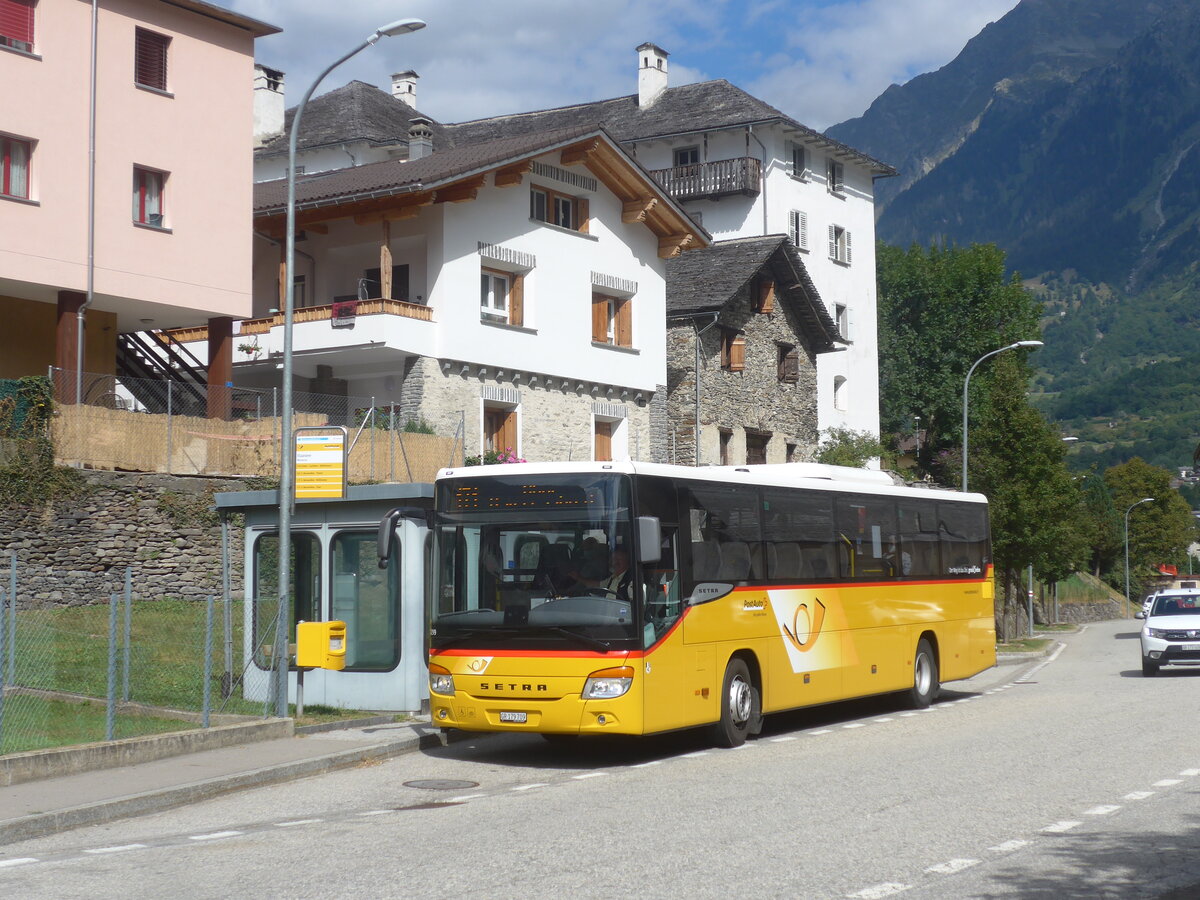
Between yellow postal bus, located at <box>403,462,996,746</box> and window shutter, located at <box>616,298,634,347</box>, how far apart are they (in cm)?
2399

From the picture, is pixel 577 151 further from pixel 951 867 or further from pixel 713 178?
pixel 951 867

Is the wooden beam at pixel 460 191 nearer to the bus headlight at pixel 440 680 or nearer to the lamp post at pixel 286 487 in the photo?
the lamp post at pixel 286 487

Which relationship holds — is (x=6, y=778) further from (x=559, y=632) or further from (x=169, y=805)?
(x=559, y=632)

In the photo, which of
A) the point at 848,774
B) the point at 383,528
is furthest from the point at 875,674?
the point at 383,528

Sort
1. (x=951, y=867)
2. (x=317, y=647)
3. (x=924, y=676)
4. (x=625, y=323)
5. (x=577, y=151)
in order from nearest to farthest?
(x=951, y=867)
(x=317, y=647)
(x=924, y=676)
(x=577, y=151)
(x=625, y=323)

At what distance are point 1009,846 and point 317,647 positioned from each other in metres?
8.67

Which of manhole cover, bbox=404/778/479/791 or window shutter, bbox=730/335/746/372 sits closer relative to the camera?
manhole cover, bbox=404/778/479/791

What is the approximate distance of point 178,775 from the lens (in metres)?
13.4

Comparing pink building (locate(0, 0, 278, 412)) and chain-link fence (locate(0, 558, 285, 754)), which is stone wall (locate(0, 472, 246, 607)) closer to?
pink building (locate(0, 0, 278, 412))

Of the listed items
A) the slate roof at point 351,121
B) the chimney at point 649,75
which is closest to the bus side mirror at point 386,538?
the slate roof at point 351,121

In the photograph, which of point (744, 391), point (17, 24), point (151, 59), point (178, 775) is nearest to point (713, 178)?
point (744, 391)

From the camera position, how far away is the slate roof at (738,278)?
1820 inches

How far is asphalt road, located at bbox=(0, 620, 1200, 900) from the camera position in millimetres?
8711

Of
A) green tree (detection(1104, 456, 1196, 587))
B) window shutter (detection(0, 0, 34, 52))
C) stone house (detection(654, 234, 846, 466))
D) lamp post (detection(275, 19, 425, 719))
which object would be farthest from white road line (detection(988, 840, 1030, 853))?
green tree (detection(1104, 456, 1196, 587))
